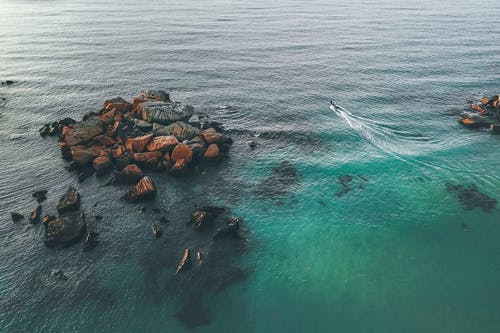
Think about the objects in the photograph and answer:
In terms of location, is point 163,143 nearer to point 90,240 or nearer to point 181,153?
point 181,153

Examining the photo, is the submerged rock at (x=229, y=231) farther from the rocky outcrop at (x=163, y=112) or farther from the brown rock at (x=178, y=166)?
the rocky outcrop at (x=163, y=112)

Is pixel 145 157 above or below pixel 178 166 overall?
above

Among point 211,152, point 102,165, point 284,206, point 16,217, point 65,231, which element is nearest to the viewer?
point 65,231

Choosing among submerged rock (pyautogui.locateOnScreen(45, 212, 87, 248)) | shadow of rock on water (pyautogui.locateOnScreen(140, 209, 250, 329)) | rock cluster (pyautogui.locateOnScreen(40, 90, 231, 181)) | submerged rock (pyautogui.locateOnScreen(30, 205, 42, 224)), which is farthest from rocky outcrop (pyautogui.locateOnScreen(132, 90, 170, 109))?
shadow of rock on water (pyautogui.locateOnScreen(140, 209, 250, 329))

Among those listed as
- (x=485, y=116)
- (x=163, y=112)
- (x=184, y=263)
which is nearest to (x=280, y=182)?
(x=184, y=263)

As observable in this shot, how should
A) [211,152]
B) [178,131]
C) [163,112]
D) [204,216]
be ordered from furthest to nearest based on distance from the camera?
[163,112] < [178,131] < [211,152] < [204,216]

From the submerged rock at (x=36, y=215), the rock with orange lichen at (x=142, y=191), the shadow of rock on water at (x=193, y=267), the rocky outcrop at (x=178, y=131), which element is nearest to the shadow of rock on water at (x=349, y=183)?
the shadow of rock on water at (x=193, y=267)

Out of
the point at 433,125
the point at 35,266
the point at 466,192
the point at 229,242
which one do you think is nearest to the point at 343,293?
the point at 229,242
